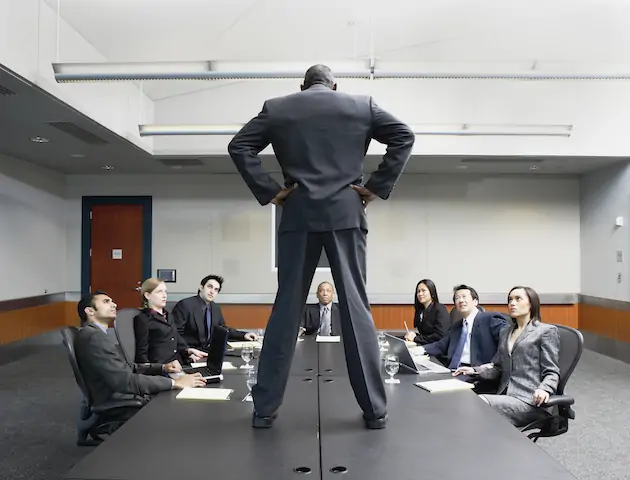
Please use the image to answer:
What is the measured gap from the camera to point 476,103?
725cm

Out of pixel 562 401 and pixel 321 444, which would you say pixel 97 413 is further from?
pixel 562 401

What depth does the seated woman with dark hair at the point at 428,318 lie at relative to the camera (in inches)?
187

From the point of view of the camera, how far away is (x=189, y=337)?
182 inches

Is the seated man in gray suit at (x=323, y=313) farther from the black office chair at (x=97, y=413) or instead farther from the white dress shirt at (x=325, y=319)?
the black office chair at (x=97, y=413)

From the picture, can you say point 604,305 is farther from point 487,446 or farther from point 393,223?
point 487,446

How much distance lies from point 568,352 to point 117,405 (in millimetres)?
2233

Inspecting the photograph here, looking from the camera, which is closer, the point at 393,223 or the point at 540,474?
the point at 540,474

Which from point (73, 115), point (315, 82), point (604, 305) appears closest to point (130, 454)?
point (315, 82)

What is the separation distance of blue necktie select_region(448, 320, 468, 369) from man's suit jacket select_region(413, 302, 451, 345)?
932mm

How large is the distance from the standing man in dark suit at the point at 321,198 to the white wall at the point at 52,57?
9.25 ft

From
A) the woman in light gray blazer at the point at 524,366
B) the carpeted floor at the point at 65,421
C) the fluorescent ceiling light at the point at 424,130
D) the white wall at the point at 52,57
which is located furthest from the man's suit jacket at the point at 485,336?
the white wall at the point at 52,57

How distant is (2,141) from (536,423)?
230 inches

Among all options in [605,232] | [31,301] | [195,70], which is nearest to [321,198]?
[195,70]

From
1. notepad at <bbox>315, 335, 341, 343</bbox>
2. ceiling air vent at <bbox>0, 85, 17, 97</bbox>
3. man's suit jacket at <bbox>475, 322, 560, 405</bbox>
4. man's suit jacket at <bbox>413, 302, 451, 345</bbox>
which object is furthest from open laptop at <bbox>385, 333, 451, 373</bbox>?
ceiling air vent at <bbox>0, 85, 17, 97</bbox>
